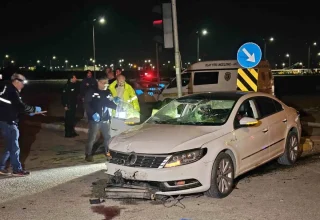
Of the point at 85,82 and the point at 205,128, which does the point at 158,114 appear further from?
the point at 85,82

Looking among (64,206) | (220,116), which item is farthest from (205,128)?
(64,206)

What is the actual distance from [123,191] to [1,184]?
8.18ft

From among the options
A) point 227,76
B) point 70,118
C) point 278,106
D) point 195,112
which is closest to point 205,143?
point 195,112

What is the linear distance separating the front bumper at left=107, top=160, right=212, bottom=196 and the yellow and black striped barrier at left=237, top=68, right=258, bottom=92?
5.56 m

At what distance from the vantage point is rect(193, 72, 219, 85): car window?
17.1 m

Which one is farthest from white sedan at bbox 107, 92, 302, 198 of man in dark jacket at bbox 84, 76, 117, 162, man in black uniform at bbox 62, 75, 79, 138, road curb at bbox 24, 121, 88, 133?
road curb at bbox 24, 121, 88, 133

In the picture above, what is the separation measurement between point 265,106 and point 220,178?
202 cm

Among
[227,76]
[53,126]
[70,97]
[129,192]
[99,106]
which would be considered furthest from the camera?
[227,76]

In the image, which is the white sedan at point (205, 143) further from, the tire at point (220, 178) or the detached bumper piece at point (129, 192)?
the detached bumper piece at point (129, 192)

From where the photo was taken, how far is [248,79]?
35.2ft

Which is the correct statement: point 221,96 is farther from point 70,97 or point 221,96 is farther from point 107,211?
point 70,97

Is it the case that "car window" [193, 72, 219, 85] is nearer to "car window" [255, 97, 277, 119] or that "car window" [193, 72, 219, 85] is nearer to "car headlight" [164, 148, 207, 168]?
"car window" [255, 97, 277, 119]

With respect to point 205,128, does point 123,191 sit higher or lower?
lower

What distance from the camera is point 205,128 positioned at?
6082 millimetres
